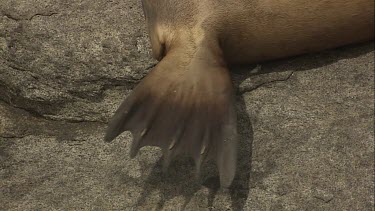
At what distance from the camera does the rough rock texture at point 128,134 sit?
6.71 feet

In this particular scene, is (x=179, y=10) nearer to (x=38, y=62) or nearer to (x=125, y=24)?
(x=125, y=24)

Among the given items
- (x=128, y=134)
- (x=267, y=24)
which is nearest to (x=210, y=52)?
(x=267, y=24)

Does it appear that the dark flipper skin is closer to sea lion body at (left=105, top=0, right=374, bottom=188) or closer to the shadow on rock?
sea lion body at (left=105, top=0, right=374, bottom=188)

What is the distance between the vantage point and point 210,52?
84.9 inches

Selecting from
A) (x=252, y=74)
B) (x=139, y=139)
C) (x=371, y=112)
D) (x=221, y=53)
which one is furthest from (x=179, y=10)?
(x=371, y=112)

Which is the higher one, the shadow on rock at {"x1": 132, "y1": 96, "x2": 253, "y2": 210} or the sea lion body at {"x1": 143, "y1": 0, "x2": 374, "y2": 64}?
the sea lion body at {"x1": 143, "y1": 0, "x2": 374, "y2": 64}

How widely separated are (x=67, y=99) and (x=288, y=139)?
34.7 inches

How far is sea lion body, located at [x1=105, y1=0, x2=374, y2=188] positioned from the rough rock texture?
125 millimetres

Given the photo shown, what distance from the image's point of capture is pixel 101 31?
2545mm

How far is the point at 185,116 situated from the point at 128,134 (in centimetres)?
39

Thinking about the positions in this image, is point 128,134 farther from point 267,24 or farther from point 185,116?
point 267,24

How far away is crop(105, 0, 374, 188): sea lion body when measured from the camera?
1.96 m

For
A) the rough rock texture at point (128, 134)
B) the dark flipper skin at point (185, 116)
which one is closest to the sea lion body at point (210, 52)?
the dark flipper skin at point (185, 116)

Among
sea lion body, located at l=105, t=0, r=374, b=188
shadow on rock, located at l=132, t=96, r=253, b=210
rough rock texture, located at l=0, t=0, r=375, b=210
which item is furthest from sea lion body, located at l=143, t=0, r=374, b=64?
shadow on rock, located at l=132, t=96, r=253, b=210
